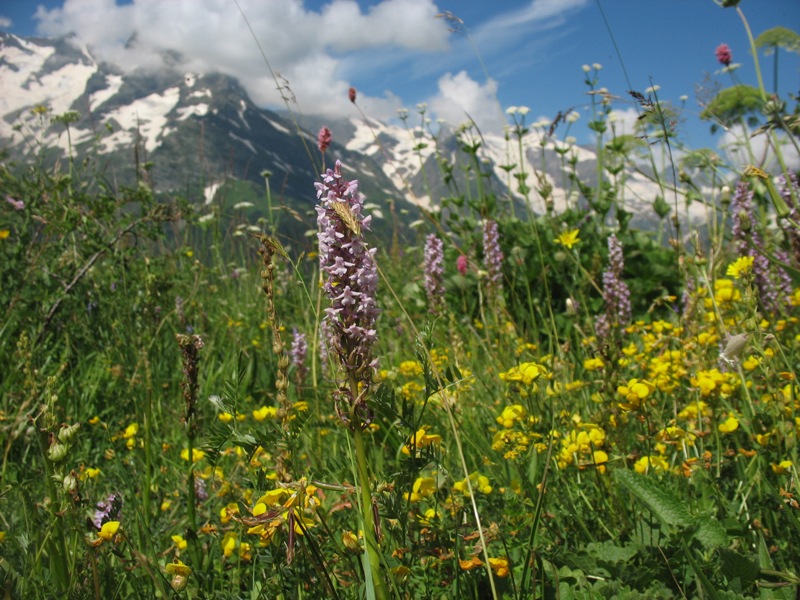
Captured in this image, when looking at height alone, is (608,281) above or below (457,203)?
below

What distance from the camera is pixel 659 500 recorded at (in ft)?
4.14

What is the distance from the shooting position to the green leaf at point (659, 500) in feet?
4.05

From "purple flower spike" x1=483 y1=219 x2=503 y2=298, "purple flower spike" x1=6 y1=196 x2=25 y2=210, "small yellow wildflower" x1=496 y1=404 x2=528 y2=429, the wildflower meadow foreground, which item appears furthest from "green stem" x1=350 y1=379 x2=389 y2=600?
"purple flower spike" x1=6 y1=196 x2=25 y2=210

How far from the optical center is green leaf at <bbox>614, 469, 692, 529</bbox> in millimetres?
1234

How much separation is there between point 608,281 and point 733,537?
2.46 metres

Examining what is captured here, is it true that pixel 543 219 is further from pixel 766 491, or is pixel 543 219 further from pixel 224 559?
pixel 224 559

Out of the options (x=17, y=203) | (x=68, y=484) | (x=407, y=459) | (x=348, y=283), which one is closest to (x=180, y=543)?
(x=68, y=484)

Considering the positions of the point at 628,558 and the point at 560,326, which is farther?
the point at 560,326

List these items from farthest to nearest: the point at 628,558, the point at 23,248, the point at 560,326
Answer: the point at 560,326
the point at 23,248
the point at 628,558

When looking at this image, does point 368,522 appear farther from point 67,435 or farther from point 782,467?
point 782,467

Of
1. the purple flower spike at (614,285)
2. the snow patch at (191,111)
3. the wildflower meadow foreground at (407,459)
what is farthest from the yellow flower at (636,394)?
the snow patch at (191,111)

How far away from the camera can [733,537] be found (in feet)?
4.60

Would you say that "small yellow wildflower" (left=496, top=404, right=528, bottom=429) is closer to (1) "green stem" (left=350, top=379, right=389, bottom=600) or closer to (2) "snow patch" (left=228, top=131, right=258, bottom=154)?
(1) "green stem" (left=350, top=379, right=389, bottom=600)

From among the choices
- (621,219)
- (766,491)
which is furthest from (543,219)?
(766,491)
